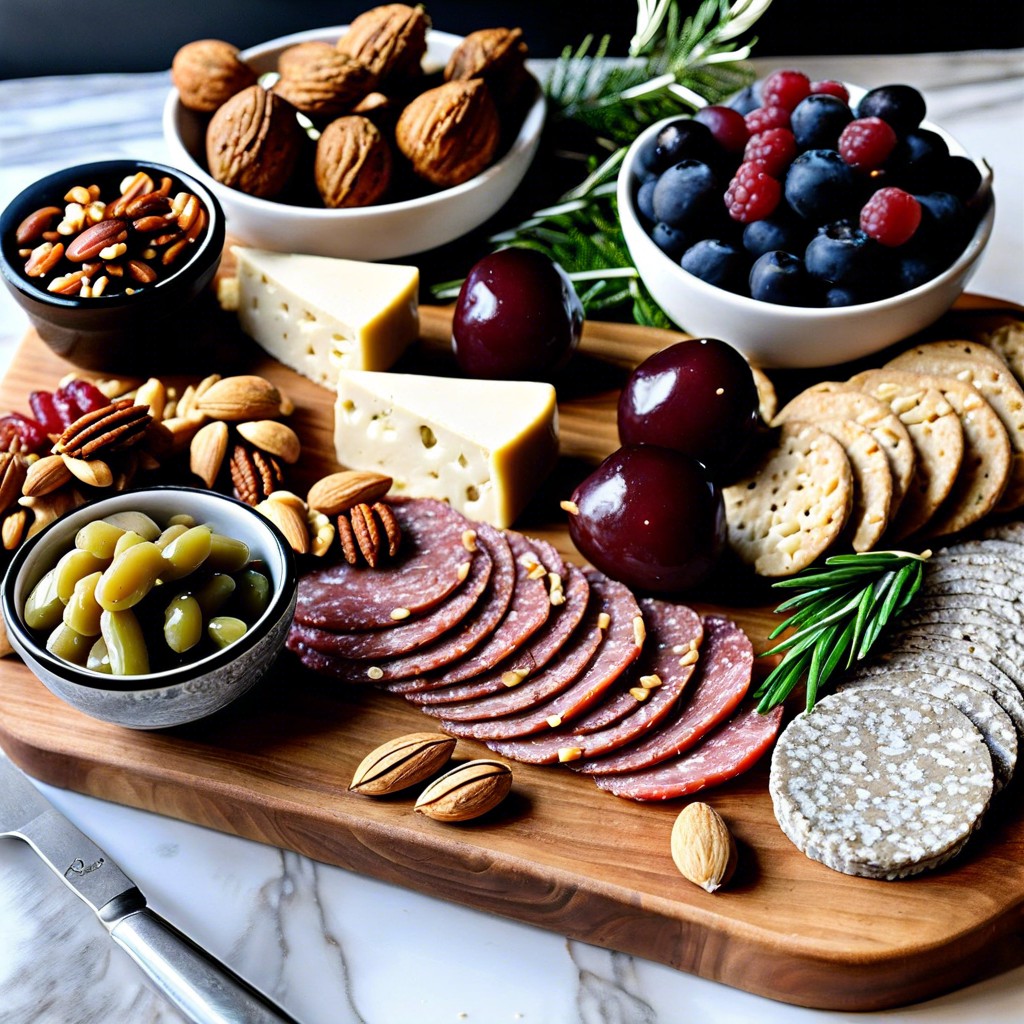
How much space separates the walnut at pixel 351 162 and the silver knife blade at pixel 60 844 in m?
1.02

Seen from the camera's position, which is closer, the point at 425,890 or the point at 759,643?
the point at 425,890

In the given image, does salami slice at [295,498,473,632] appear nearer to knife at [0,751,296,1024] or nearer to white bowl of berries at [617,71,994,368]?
knife at [0,751,296,1024]

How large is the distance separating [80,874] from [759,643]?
0.88 meters

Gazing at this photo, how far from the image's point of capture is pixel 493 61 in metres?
2.06

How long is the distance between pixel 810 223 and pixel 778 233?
5 centimetres

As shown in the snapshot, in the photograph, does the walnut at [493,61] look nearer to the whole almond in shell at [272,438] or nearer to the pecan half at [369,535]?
the whole almond in shell at [272,438]

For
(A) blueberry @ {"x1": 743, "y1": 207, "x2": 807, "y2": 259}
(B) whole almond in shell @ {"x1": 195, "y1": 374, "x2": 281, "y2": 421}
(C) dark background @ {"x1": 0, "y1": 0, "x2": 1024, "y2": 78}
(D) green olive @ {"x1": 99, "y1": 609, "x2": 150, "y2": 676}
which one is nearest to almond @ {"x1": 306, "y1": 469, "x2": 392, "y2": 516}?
(B) whole almond in shell @ {"x1": 195, "y1": 374, "x2": 281, "y2": 421}

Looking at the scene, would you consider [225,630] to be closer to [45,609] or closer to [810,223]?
[45,609]

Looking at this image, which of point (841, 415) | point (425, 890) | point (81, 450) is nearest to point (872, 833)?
point (425, 890)

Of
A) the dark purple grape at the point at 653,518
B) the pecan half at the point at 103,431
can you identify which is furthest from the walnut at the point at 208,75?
the dark purple grape at the point at 653,518

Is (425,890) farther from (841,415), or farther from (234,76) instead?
(234,76)

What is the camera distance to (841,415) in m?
1.70

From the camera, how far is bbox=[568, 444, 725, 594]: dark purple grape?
153 cm

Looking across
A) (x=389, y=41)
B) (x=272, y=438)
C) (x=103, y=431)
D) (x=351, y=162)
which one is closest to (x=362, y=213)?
(x=351, y=162)
